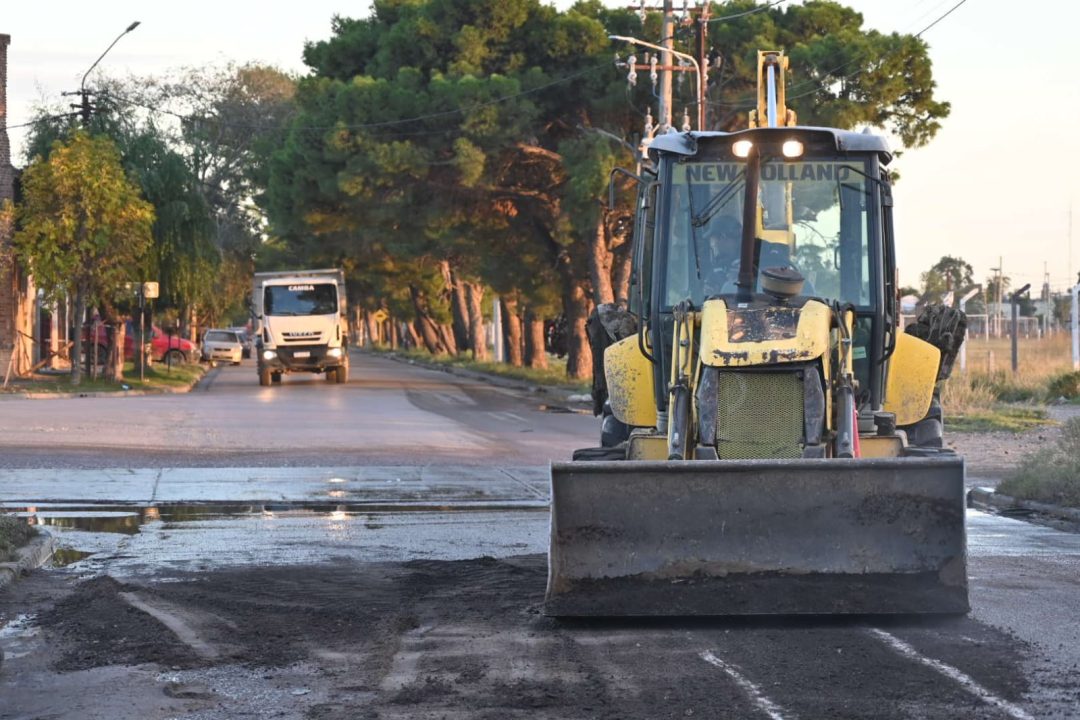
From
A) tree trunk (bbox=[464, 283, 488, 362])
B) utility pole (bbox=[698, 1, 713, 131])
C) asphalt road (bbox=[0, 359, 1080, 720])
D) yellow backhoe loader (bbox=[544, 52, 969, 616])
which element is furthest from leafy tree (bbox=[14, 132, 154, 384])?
yellow backhoe loader (bbox=[544, 52, 969, 616])

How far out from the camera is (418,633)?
8.84m

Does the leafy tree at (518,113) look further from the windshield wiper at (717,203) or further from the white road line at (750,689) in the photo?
the white road line at (750,689)

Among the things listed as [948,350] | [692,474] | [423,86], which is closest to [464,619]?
[692,474]

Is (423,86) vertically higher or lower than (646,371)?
higher

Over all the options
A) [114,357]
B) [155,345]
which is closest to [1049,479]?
[114,357]

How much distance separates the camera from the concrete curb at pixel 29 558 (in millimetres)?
10898

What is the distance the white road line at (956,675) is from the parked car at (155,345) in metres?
44.9

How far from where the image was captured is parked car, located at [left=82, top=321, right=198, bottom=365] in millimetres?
52562

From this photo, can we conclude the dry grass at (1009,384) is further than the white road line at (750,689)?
Yes

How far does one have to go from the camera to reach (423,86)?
43812mm

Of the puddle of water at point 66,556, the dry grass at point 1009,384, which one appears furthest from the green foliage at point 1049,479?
the dry grass at point 1009,384

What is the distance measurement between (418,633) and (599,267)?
34844 millimetres

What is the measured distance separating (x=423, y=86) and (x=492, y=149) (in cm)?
348

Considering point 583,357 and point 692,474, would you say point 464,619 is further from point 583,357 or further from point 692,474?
point 583,357
